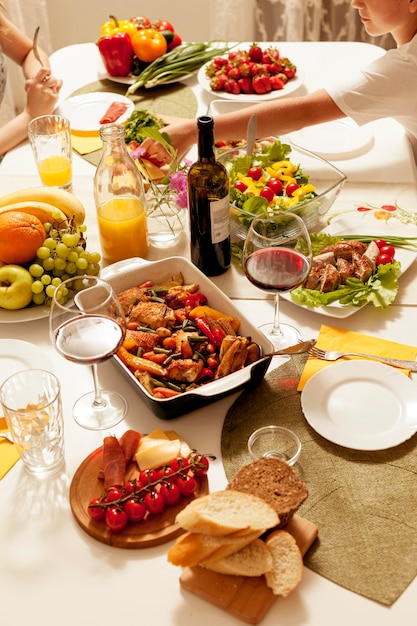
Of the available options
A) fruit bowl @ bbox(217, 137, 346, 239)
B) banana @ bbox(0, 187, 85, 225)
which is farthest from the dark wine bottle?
banana @ bbox(0, 187, 85, 225)

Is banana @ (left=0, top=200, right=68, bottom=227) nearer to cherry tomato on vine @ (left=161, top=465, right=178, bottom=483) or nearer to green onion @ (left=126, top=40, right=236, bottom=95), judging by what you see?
cherry tomato on vine @ (left=161, top=465, right=178, bottom=483)

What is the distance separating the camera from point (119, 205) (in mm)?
1671

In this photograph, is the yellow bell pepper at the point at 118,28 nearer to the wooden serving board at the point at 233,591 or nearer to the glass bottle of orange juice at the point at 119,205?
the glass bottle of orange juice at the point at 119,205

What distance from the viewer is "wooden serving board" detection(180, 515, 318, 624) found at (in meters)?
0.95

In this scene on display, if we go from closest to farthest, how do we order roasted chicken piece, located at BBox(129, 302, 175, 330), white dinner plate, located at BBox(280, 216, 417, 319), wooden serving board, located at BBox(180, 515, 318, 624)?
wooden serving board, located at BBox(180, 515, 318, 624), roasted chicken piece, located at BBox(129, 302, 175, 330), white dinner plate, located at BBox(280, 216, 417, 319)

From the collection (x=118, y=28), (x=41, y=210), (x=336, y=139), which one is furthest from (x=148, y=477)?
(x=118, y=28)

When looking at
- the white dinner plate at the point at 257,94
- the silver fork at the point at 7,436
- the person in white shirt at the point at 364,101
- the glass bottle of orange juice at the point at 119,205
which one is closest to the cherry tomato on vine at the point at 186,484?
the silver fork at the point at 7,436

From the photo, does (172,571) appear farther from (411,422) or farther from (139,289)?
(139,289)

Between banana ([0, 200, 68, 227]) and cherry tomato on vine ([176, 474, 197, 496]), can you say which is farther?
banana ([0, 200, 68, 227])

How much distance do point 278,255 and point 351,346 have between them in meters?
0.24

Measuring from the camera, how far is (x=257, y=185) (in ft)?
5.85

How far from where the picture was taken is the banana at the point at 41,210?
161cm

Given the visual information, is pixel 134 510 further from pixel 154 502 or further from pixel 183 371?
pixel 183 371

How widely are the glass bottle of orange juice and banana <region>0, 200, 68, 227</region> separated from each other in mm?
92
